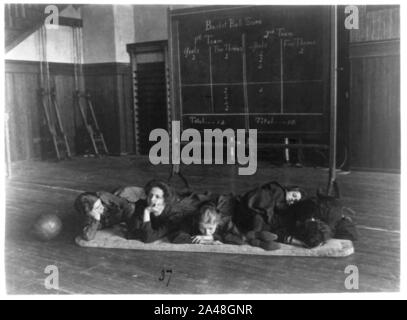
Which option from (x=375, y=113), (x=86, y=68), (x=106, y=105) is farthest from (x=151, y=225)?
(x=86, y=68)

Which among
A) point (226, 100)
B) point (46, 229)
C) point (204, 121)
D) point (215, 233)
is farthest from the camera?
point (204, 121)

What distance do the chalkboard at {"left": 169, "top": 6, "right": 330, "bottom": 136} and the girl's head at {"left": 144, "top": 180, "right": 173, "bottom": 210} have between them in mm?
1570

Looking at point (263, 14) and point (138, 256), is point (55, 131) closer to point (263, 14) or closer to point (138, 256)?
point (263, 14)

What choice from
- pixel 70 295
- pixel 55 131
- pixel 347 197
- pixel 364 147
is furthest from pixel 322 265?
pixel 55 131

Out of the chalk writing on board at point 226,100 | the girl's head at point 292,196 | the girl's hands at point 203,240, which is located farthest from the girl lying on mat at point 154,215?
the chalk writing on board at point 226,100

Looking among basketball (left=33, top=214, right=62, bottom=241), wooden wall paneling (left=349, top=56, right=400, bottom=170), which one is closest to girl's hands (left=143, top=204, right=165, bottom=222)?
basketball (left=33, top=214, right=62, bottom=241)

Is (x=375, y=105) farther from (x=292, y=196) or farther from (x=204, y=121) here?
(x=292, y=196)

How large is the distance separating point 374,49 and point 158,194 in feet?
11.3

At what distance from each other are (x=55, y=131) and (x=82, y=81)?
1024mm

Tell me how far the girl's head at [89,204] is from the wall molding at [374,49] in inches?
143

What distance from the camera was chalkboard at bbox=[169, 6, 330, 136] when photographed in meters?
4.43

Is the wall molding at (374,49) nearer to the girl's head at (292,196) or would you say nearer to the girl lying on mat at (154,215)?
the girl's head at (292,196)

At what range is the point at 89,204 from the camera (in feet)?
11.2

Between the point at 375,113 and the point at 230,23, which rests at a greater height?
the point at 230,23
